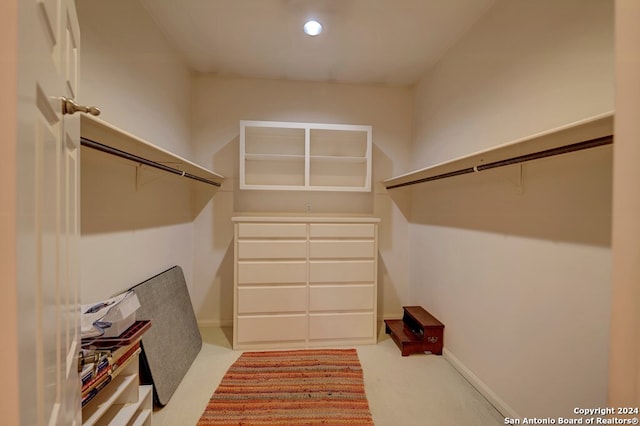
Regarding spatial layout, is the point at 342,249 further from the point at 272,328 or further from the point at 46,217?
the point at 46,217

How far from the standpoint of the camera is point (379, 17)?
6.11 ft

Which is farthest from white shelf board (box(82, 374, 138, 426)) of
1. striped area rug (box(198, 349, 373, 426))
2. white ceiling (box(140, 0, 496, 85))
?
white ceiling (box(140, 0, 496, 85))

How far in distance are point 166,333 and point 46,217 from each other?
1.77m

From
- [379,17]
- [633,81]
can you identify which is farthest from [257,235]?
[633,81]

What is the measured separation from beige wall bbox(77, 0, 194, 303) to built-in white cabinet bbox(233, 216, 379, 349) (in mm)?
661

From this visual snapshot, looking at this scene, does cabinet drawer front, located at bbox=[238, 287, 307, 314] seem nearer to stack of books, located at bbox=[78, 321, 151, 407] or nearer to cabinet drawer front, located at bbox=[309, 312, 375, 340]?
cabinet drawer front, located at bbox=[309, 312, 375, 340]

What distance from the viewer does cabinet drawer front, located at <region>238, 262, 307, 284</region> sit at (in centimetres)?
225

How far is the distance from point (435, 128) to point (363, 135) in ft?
2.54

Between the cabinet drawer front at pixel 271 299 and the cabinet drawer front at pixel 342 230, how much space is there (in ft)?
1.84

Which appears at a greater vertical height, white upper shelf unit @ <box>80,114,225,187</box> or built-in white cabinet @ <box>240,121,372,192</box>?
built-in white cabinet @ <box>240,121,372,192</box>

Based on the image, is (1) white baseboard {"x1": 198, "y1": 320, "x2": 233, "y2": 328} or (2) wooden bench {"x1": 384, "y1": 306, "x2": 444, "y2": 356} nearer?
(2) wooden bench {"x1": 384, "y1": 306, "x2": 444, "y2": 356}

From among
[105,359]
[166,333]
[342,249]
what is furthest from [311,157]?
[105,359]

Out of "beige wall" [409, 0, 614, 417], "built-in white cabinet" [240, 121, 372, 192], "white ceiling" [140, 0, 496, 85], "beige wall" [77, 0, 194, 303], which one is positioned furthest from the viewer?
"built-in white cabinet" [240, 121, 372, 192]

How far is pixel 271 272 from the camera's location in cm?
227
